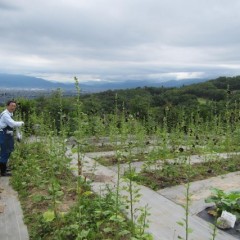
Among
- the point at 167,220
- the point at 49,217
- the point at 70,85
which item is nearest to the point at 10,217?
the point at 49,217

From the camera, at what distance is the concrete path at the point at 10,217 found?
195 inches

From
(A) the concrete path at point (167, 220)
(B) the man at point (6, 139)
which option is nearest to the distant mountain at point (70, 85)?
(B) the man at point (6, 139)

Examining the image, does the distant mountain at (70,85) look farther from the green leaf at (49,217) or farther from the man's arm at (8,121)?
the green leaf at (49,217)

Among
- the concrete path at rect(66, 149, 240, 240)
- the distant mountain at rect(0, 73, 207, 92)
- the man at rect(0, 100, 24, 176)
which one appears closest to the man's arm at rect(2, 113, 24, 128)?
the man at rect(0, 100, 24, 176)

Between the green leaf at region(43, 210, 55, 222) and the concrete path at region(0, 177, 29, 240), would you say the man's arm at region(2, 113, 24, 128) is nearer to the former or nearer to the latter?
the concrete path at region(0, 177, 29, 240)

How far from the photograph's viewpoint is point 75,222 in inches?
189

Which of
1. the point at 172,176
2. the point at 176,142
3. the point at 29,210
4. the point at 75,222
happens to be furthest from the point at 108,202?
the point at 176,142

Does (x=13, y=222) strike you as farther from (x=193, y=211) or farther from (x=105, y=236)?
(x=193, y=211)

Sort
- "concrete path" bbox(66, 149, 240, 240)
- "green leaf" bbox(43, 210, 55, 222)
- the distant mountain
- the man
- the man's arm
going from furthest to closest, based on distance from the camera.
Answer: the distant mountain < the man < the man's arm < "concrete path" bbox(66, 149, 240, 240) < "green leaf" bbox(43, 210, 55, 222)

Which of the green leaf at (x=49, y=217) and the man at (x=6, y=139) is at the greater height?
the man at (x=6, y=139)

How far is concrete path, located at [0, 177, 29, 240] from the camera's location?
16.3ft

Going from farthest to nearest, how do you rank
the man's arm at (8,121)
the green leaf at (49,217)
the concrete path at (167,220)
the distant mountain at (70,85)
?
the distant mountain at (70,85), the man's arm at (8,121), the concrete path at (167,220), the green leaf at (49,217)

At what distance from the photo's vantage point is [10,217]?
5645 millimetres

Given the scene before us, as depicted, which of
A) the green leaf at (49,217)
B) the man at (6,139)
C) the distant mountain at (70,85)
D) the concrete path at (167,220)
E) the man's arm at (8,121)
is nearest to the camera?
the green leaf at (49,217)
